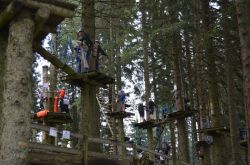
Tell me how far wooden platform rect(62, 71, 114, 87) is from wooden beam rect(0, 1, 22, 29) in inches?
136

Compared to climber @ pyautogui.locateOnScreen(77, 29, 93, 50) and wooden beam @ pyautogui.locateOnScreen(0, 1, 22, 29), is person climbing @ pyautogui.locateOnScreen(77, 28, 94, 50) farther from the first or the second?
wooden beam @ pyautogui.locateOnScreen(0, 1, 22, 29)

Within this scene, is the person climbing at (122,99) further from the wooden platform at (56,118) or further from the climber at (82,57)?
the climber at (82,57)

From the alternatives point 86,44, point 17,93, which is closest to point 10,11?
point 17,93

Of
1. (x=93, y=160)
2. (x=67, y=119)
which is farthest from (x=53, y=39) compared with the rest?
(x=93, y=160)

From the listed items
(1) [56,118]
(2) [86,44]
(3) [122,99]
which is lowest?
(1) [56,118]

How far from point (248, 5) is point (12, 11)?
6.36 m

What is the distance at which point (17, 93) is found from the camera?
19.4ft

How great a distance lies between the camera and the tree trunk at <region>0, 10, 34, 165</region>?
220 inches

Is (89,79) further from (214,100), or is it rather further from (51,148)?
(214,100)

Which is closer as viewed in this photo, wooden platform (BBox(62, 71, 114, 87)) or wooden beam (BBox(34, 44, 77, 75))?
wooden beam (BBox(34, 44, 77, 75))

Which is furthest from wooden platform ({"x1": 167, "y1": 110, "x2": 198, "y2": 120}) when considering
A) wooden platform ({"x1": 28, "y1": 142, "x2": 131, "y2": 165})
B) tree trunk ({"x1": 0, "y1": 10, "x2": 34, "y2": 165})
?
tree trunk ({"x1": 0, "y1": 10, "x2": 34, "y2": 165})

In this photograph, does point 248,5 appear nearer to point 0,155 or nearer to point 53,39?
point 0,155

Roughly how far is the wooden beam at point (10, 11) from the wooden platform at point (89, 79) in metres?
3.47

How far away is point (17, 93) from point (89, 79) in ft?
13.4
